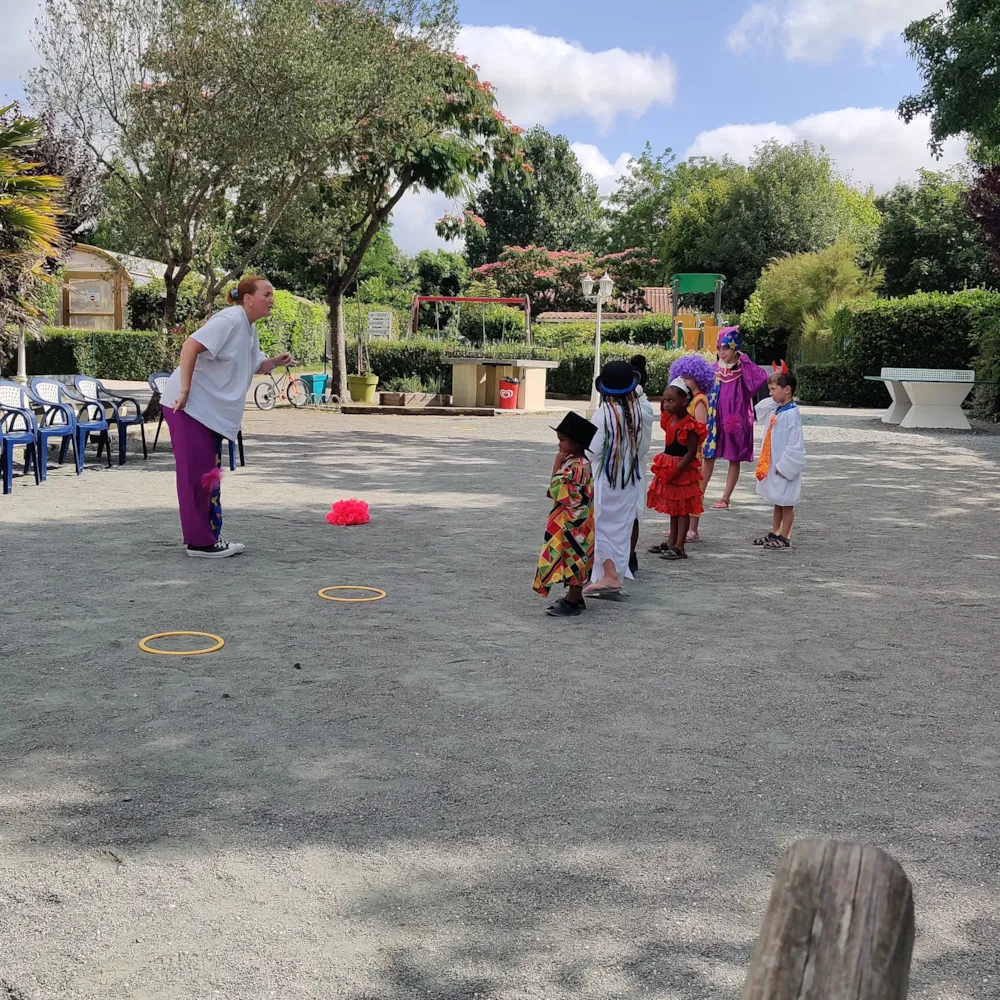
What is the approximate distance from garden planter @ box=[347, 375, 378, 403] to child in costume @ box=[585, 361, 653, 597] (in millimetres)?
20302

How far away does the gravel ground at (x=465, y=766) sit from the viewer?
9.12 ft

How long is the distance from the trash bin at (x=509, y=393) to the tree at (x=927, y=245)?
21.2 m

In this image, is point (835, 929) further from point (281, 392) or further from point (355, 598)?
point (281, 392)

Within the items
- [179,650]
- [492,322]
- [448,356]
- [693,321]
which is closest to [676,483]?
[179,650]

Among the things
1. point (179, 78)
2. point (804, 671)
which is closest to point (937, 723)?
point (804, 671)

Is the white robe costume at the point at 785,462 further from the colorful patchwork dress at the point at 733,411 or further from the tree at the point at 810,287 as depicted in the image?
the tree at the point at 810,287

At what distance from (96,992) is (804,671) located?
3.55 m

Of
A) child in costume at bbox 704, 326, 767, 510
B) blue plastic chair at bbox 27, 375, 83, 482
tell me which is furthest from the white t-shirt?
blue plastic chair at bbox 27, 375, 83, 482

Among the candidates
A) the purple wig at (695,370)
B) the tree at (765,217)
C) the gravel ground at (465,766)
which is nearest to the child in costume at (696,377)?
the purple wig at (695,370)

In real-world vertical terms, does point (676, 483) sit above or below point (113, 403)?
below

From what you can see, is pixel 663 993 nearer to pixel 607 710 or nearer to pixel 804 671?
pixel 607 710

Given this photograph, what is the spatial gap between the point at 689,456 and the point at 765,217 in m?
49.6

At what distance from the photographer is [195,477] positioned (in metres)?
7.77

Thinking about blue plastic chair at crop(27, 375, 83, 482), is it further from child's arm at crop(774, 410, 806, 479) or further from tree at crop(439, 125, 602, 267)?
tree at crop(439, 125, 602, 267)
